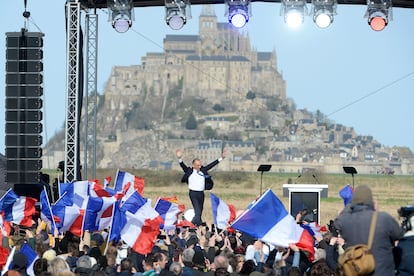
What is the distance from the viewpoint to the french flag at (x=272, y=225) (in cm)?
1165

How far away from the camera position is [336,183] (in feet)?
307

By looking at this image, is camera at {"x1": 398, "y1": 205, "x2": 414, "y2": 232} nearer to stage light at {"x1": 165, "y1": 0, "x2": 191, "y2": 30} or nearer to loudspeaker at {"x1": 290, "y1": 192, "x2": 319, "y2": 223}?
stage light at {"x1": 165, "y1": 0, "x2": 191, "y2": 30}

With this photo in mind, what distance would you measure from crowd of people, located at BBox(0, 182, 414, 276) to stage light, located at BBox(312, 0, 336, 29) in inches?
214

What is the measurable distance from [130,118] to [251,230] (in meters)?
168

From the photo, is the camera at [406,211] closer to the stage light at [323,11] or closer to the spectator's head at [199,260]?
the spectator's head at [199,260]

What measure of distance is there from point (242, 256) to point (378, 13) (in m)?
8.84

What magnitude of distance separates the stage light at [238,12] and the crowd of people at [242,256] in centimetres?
513

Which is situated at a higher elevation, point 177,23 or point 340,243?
point 177,23

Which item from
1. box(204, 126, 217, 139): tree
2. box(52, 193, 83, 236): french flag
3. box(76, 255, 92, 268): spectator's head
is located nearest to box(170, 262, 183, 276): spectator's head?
box(76, 255, 92, 268): spectator's head

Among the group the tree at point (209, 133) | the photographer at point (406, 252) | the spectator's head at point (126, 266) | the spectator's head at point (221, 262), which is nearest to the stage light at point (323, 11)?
the spectator's head at point (221, 262)

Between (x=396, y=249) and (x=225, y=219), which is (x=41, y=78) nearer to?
(x=225, y=219)

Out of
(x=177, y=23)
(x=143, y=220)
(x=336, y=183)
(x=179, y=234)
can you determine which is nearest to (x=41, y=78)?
(x=177, y=23)

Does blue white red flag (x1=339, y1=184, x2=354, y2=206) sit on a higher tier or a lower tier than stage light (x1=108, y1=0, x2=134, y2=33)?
lower

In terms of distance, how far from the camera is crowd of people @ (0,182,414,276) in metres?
9.00
